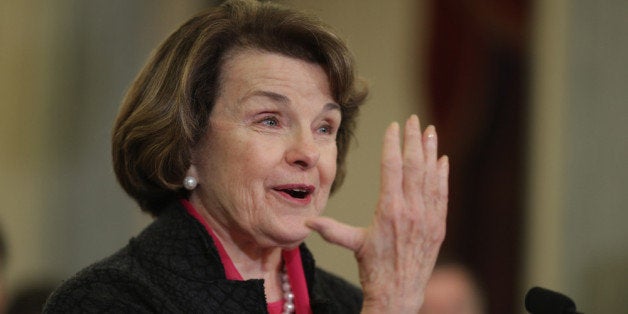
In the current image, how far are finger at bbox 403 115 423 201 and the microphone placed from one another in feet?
0.98

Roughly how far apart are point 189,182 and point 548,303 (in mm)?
873

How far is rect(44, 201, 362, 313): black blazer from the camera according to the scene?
1.91m

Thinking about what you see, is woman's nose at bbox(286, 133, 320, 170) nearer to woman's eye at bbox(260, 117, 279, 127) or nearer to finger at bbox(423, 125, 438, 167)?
woman's eye at bbox(260, 117, 279, 127)

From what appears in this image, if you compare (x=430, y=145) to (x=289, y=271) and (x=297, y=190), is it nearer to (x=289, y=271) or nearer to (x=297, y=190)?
(x=297, y=190)

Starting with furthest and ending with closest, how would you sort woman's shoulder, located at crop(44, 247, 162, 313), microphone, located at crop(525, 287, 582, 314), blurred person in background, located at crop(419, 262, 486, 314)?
1. blurred person in background, located at crop(419, 262, 486, 314)
2. woman's shoulder, located at crop(44, 247, 162, 313)
3. microphone, located at crop(525, 287, 582, 314)

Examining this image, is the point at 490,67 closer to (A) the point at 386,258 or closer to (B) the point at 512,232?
(B) the point at 512,232

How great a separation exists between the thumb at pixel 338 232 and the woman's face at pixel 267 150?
0.31 m

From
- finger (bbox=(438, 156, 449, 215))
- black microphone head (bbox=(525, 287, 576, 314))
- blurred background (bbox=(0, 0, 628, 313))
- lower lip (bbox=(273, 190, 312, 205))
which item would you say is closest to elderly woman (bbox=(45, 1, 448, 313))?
lower lip (bbox=(273, 190, 312, 205))

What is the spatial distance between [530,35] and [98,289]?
3.35 m

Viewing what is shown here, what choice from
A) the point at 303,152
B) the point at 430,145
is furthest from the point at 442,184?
the point at 303,152

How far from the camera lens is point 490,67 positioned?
485cm

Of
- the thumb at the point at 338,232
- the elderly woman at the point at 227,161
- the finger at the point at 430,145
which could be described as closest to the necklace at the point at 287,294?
the elderly woman at the point at 227,161

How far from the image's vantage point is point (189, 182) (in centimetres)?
213

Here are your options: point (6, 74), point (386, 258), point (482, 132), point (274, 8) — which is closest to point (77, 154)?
point (6, 74)
